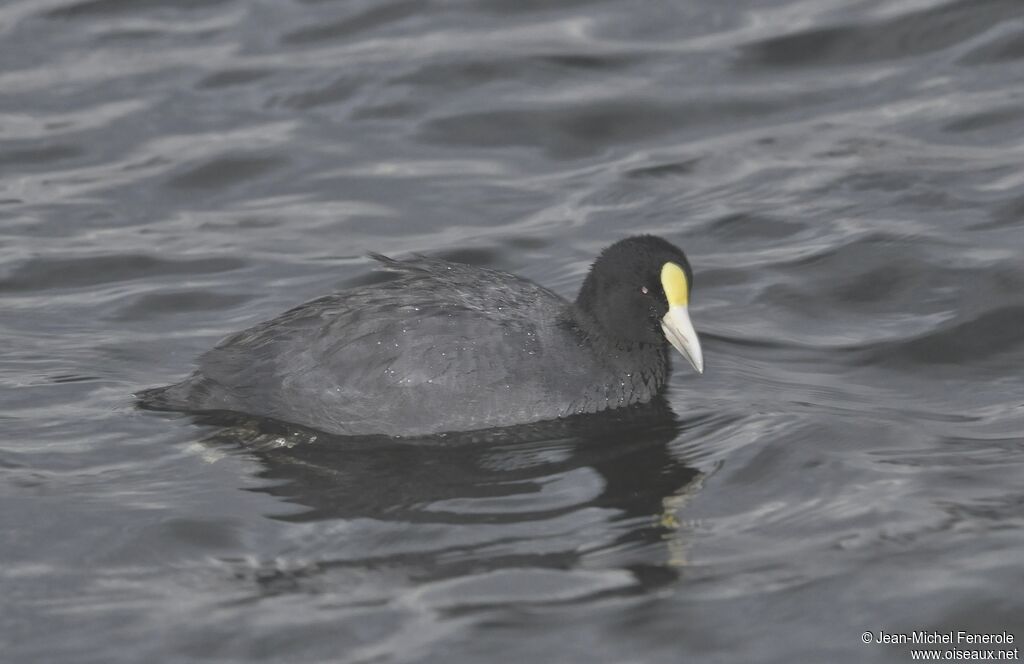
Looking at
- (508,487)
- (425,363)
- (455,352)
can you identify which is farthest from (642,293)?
(508,487)

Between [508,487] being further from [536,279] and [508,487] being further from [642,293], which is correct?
[536,279]

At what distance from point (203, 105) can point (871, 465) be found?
6746mm

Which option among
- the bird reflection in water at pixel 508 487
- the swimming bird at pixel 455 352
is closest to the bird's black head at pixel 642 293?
the swimming bird at pixel 455 352

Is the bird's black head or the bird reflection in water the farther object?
the bird's black head

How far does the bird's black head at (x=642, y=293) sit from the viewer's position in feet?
23.8

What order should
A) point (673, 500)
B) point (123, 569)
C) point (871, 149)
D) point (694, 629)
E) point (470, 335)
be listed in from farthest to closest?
point (871, 149) → point (470, 335) → point (673, 500) → point (123, 569) → point (694, 629)

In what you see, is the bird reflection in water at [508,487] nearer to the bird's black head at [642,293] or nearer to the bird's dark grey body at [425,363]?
the bird's dark grey body at [425,363]

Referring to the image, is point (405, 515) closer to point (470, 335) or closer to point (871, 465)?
point (470, 335)

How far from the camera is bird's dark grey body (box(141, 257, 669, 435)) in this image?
7.04 metres

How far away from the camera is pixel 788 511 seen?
20.4 feet

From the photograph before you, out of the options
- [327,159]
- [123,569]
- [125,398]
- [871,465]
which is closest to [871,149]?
[327,159]

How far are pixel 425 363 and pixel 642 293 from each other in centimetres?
103

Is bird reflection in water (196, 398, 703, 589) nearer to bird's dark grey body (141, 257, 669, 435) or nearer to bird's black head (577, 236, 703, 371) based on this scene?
bird's dark grey body (141, 257, 669, 435)

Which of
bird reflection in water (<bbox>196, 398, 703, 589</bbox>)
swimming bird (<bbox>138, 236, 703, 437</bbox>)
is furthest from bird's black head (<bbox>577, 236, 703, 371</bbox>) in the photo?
bird reflection in water (<bbox>196, 398, 703, 589</bbox>)
